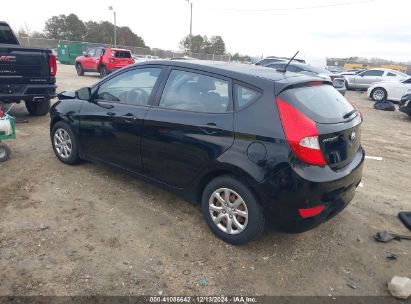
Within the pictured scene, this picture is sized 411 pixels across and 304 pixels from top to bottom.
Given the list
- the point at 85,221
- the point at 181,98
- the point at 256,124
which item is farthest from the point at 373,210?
the point at 85,221

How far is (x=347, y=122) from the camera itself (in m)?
3.19

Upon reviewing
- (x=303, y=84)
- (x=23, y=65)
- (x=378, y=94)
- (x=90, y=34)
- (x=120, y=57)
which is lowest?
(x=378, y=94)

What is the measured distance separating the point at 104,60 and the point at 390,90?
48.0 feet

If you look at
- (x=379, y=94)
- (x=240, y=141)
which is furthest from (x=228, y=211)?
(x=379, y=94)

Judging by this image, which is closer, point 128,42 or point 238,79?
point 238,79

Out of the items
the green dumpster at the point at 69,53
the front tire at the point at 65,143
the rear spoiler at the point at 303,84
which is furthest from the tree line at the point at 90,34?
the rear spoiler at the point at 303,84

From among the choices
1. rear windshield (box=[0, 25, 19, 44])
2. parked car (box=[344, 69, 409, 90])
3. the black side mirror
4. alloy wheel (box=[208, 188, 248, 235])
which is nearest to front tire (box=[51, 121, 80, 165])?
the black side mirror

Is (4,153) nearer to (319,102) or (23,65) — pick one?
(23,65)

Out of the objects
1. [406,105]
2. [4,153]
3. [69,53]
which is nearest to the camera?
[4,153]

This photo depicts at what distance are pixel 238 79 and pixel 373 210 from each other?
8.21 feet

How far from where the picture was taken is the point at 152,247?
10.4ft

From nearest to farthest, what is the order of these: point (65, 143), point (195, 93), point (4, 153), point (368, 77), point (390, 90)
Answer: point (195, 93) < point (65, 143) < point (4, 153) < point (390, 90) < point (368, 77)

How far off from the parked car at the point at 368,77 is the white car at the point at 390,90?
4.21m

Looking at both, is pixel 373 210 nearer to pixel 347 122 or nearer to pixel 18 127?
pixel 347 122
